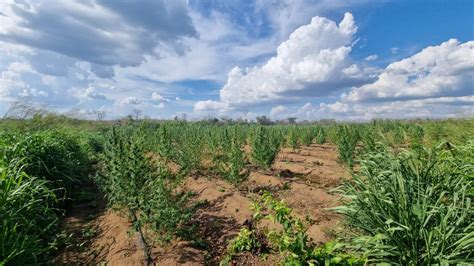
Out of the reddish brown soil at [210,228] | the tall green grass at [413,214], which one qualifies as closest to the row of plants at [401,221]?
the tall green grass at [413,214]

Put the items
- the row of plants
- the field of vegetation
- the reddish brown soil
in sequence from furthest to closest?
the reddish brown soil, the field of vegetation, the row of plants

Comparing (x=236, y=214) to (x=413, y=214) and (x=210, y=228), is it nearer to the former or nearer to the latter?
(x=210, y=228)

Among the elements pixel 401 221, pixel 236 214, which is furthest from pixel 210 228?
pixel 401 221

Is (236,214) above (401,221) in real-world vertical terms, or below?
below

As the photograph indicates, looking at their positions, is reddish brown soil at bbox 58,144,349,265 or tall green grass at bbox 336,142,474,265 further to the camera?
reddish brown soil at bbox 58,144,349,265

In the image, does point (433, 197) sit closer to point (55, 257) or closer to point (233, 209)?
point (233, 209)

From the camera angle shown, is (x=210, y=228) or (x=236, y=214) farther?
(x=236, y=214)

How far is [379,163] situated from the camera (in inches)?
142

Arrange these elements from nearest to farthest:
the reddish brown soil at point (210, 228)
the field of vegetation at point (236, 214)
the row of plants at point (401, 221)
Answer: the row of plants at point (401, 221)
the field of vegetation at point (236, 214)
the reddish brown soil at point (210, 228)

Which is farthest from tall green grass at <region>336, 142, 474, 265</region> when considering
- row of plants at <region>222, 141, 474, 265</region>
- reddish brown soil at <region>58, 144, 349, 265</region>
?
reddish brown soil at <region>58, 144, 349, 265</region>

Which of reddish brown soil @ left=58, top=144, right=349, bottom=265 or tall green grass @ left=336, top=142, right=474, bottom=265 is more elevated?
tall green grass @ left=336, top=142, right=474, bottom=265

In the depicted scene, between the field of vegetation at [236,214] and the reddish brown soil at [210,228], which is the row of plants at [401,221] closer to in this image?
the field of vegetation at [236,214]

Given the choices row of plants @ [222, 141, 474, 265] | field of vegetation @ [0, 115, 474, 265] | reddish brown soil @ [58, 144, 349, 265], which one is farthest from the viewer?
reddish brown soil @ [58, 144, 349, 265]

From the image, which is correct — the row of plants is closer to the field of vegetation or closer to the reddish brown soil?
the field of vegetation
